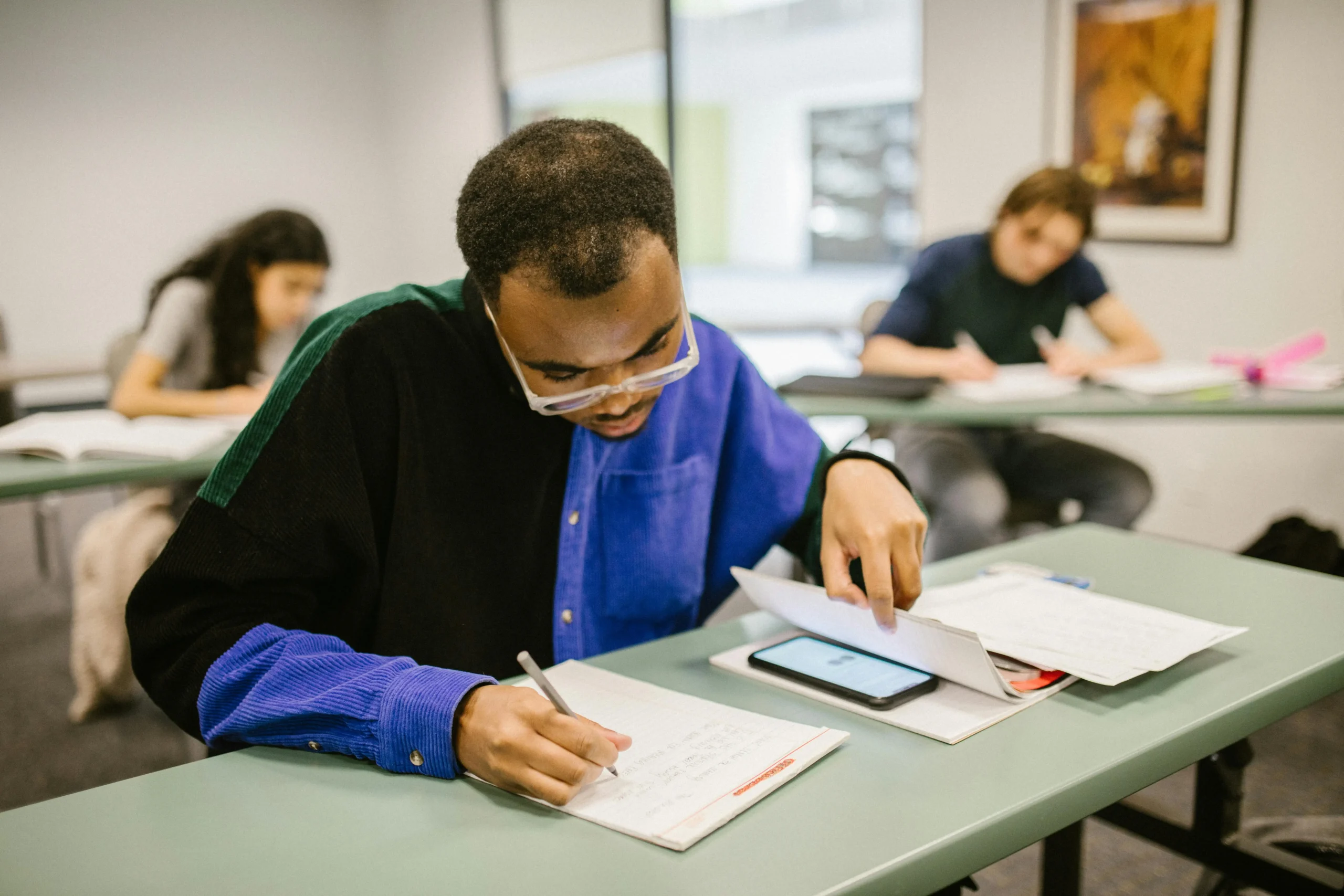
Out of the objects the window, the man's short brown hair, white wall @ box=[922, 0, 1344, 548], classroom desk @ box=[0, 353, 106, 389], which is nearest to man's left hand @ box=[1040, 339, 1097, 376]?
the man's short brown hair

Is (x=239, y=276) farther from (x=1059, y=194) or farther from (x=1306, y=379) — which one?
(x=1306, y=379)

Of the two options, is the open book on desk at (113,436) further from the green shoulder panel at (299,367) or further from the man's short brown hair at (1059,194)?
the man's short brown hair at (1059,194)

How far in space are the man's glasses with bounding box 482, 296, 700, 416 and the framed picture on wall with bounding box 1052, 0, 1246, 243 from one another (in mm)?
2661

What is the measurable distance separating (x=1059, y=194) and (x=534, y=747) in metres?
2.31

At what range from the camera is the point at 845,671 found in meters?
0.98

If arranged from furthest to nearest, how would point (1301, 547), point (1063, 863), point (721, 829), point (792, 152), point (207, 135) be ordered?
1. point (792, 152)
2. point (207, 135)
3. point (1301, 547)
4. point (1063, 863)
5. point (721, 829)

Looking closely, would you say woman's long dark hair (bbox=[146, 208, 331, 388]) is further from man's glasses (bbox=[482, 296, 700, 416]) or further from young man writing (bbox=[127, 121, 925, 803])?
man's glasses (bbox=[482, 296, 700, 416])

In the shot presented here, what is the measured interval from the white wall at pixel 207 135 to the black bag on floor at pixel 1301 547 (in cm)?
356

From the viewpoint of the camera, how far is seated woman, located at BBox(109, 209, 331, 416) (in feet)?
8.59

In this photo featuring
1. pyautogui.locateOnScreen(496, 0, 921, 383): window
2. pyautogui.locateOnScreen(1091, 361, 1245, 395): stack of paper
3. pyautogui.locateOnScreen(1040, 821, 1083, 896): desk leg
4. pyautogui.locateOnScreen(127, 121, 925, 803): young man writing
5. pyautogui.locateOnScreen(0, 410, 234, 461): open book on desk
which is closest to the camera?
pyautogui.locateOnScreen(127, 121, 925, 803): young man writing

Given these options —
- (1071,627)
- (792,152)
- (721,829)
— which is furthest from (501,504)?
(792,152)

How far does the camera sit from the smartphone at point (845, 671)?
92cm

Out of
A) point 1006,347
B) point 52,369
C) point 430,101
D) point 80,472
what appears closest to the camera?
point 80,472

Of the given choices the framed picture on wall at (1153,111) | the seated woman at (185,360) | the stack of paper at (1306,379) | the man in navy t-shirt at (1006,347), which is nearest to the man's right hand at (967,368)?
the man in navy t-shirt at (1006,347)
